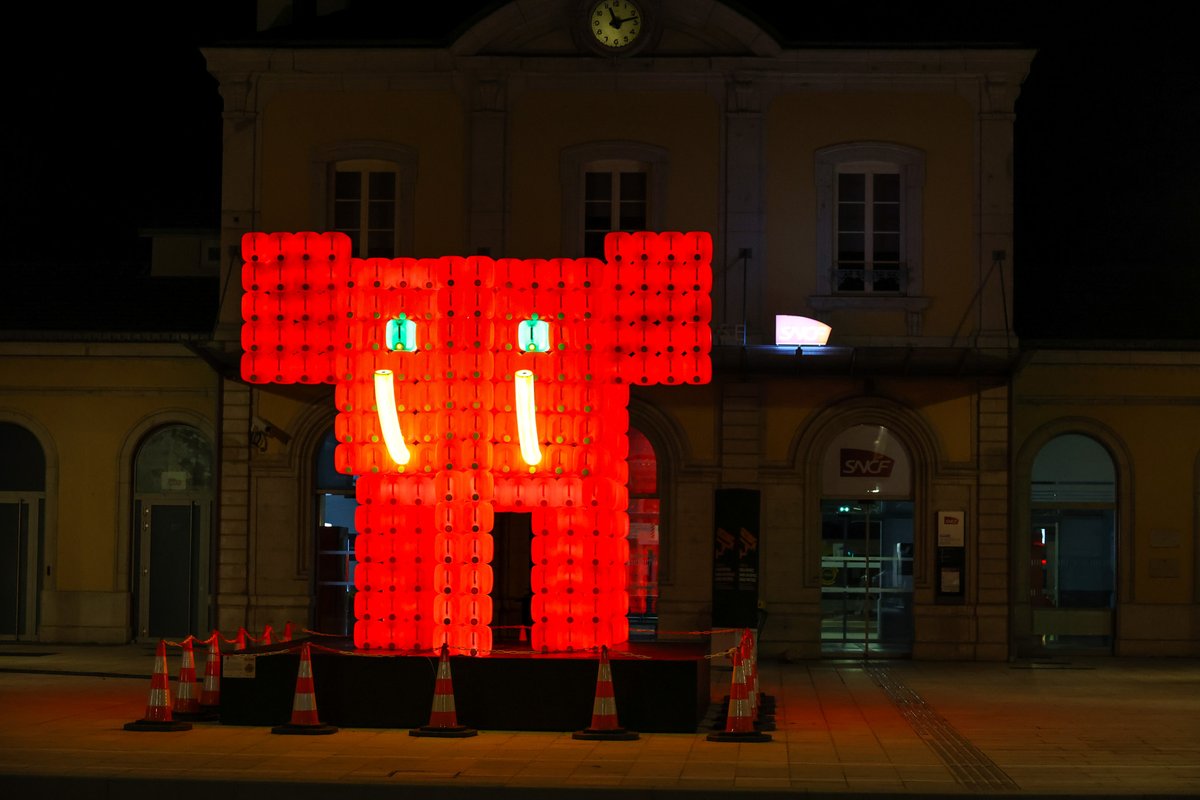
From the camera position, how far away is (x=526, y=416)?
18.0 meters

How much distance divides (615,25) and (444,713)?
1347 centimetres

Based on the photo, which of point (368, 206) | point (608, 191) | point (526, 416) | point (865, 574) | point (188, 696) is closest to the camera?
point (526, 416)

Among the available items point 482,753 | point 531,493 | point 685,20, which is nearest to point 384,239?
point 685,20

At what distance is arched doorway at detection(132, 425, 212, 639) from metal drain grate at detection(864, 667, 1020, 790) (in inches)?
470

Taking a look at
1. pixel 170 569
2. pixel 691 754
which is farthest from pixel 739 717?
pixel 170 569

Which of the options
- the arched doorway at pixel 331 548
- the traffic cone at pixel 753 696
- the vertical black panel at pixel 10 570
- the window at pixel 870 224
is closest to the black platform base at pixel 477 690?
the traffic cone at pixel 753 696

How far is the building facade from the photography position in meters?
26.5

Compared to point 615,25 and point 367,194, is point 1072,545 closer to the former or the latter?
point 615,25

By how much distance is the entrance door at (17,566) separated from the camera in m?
28.8

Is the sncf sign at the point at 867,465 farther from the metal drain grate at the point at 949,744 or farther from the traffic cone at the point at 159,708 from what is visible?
the traffic cone at the point at 159,708

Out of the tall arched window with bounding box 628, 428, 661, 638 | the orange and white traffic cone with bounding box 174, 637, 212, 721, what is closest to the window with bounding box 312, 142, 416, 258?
the tall arched window with bounding box 628, 428, 661, 638

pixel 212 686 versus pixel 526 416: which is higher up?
pixel 526 416

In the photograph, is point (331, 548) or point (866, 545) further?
point (331, 548)

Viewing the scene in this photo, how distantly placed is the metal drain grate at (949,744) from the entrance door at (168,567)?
1205 cm
